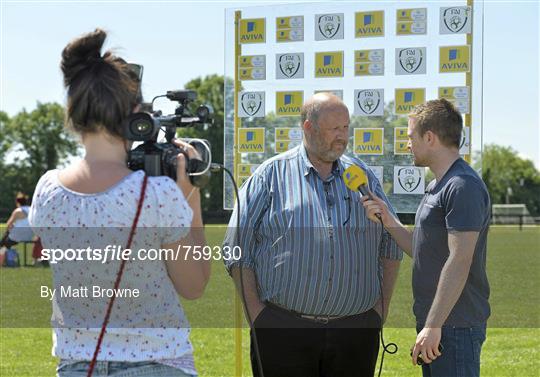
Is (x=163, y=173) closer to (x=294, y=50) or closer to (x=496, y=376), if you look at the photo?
(x=294, y=50)

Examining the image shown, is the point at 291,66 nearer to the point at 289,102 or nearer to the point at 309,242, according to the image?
the point at 289,102

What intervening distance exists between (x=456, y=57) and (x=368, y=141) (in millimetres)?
865

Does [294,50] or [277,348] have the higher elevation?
[294,50]

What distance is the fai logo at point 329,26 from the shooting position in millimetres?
5715

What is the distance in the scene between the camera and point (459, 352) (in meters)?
3.85

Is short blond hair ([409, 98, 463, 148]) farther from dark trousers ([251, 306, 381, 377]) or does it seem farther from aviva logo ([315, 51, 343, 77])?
aviva logo ([315, 51, 343, 77])

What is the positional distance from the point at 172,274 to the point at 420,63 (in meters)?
3.61

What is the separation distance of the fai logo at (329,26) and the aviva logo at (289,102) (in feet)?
1.48

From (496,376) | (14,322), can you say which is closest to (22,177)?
(14,322)

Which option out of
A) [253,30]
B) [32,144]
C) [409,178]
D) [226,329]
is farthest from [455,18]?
[32,144]

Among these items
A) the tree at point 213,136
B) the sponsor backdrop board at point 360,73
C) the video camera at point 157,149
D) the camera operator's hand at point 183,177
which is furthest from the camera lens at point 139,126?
the tree at point 213,136

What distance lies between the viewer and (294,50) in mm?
5836

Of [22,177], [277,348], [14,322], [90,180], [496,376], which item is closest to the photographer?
[90,180]

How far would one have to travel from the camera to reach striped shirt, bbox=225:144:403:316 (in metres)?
4.44
